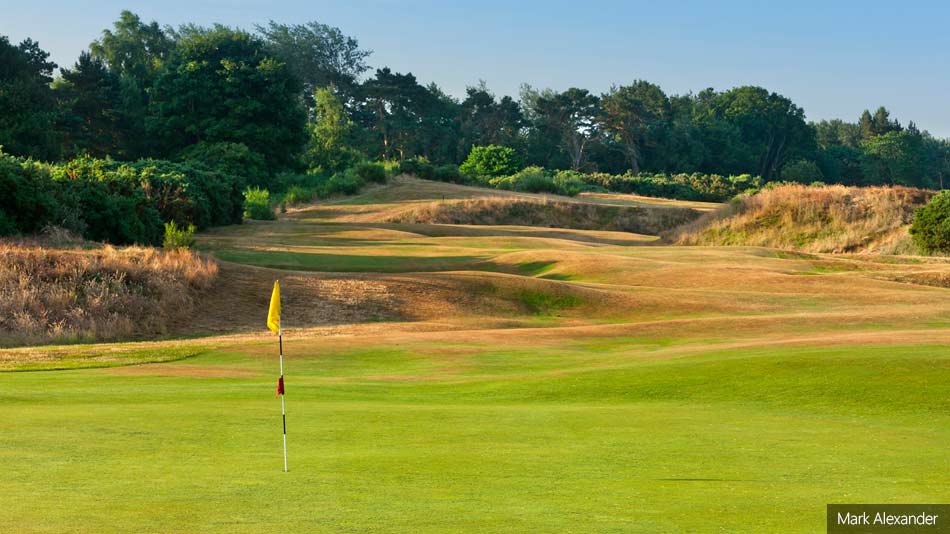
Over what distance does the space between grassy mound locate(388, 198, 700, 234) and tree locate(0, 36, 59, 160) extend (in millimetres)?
23015

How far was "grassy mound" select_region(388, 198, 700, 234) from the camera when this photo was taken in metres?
75.2

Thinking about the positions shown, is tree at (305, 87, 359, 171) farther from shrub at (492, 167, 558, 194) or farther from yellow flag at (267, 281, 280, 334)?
yellow flag at (267, 281, 280, 334)

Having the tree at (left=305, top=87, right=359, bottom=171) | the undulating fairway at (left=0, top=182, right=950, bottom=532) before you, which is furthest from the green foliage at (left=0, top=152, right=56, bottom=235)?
the tree at (left=305, top=87, right=359, bottom=171)

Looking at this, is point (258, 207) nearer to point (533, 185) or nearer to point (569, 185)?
point (533, 185)

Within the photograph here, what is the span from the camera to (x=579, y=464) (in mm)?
10867

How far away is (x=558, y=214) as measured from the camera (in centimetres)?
7838

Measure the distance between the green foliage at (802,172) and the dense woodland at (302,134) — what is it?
28 cm

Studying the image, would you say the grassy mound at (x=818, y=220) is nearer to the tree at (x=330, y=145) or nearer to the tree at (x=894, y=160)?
the tree at (x=330, y=145)

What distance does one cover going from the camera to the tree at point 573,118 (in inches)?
5217

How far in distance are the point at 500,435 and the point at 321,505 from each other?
448 centimetres

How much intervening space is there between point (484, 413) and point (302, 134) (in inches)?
2915

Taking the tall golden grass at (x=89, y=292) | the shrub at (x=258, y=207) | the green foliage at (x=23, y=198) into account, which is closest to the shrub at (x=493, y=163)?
the shrub at (x=258, y=207)

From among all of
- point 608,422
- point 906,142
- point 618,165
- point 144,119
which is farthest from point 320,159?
point 608,422

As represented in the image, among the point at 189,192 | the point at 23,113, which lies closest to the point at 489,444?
the point at 189,192
